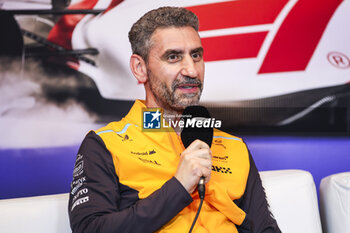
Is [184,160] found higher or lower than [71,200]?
higher

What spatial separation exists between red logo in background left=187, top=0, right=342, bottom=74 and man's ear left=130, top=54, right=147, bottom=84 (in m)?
0.69

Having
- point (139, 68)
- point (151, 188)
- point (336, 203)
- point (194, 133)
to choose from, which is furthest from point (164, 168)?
point (336, 203)

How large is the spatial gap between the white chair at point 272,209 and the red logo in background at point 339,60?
32.5 inches

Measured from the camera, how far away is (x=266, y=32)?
216 cm

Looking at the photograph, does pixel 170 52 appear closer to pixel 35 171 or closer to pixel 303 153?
pixel 35 171

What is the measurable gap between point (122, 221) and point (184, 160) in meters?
0.22

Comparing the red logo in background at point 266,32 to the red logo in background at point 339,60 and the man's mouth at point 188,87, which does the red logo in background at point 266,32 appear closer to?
the red logo in background at point 339,60

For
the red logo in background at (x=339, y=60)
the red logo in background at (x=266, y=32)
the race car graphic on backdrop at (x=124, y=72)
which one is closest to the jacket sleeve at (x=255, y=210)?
the race car graphic on backdrop at (x=124, y=72)

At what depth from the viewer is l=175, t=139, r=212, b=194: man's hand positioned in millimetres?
1117

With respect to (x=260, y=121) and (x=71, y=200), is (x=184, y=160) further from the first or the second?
(x=260, y=121)

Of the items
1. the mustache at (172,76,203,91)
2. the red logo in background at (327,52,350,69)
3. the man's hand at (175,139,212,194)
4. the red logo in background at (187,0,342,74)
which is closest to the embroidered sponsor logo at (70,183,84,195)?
the man's hand at (175,139,212,194)

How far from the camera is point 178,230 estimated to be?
4.12 feet

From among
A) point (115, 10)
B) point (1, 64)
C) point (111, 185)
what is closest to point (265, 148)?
point (115, 10)

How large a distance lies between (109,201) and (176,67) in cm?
48
